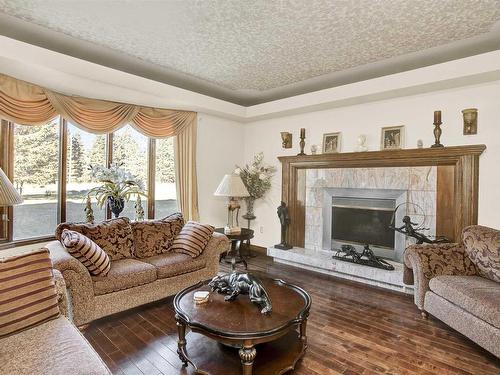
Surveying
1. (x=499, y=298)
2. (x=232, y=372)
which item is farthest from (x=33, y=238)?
(x=499, y=298)

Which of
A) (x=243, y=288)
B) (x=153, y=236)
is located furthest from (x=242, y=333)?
(x=153, y=236)

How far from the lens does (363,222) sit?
4211 millimetres

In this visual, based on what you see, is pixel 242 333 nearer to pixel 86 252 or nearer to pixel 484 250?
pixel 86 252

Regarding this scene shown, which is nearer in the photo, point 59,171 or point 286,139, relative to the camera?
point 59,171

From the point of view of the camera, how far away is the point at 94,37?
116 inches

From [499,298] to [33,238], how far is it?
4.81m

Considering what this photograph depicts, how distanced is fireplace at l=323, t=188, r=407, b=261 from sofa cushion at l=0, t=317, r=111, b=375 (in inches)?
145

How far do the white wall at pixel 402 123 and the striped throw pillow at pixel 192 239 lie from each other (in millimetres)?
1929

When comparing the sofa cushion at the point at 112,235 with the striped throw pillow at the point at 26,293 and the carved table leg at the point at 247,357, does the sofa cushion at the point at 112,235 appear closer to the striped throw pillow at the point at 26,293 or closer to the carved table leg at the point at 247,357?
the striped throw pillow at the point at 26,293

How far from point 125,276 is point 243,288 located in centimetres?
128

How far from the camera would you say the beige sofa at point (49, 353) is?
131 cm

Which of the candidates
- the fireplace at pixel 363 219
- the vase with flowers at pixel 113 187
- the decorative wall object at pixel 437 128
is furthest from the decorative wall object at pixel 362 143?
the vase with flowers at pixel 113 187

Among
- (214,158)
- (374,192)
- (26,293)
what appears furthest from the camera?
(214,158)

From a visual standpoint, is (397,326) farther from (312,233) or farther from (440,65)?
(440,65)
